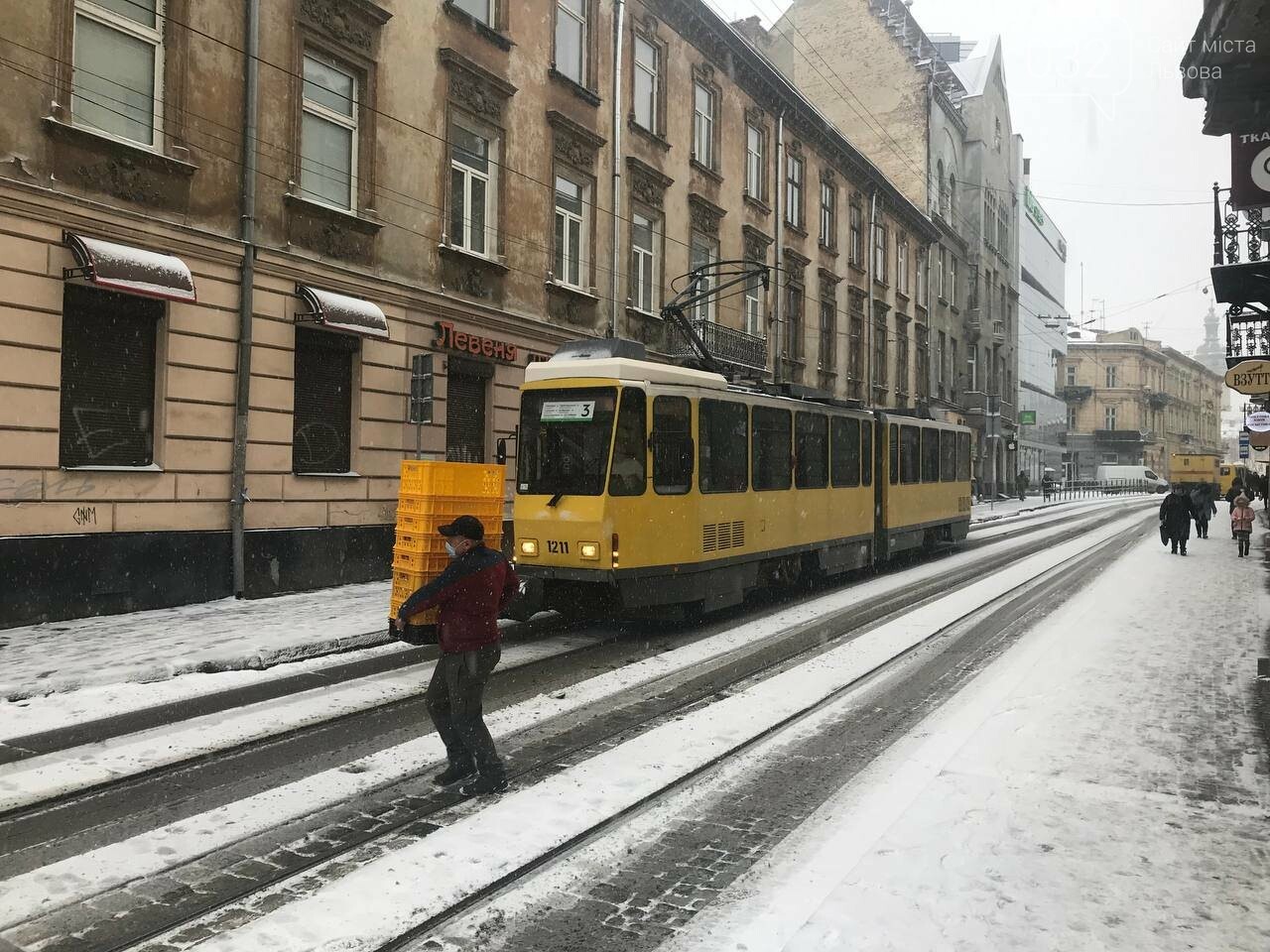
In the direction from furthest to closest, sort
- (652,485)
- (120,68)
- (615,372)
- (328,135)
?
(328,135) < (120,68) < (652,485) < (615,372)

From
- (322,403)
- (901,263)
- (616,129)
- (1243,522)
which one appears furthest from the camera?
(901,263)

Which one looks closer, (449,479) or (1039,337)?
(449,479)

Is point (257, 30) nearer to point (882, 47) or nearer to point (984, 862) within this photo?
point (984, 862)

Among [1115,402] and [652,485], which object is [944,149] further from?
[1115,402]

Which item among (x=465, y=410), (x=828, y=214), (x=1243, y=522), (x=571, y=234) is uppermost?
(x=828, y=214)

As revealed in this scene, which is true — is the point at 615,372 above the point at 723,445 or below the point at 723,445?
above

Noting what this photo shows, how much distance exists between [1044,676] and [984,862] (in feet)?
14.5

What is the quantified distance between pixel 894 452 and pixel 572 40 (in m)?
10.1

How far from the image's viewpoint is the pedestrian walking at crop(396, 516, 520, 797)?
5.41m

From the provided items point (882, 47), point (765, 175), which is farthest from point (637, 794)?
point (882, 47)

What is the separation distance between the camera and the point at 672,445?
10.7 metres

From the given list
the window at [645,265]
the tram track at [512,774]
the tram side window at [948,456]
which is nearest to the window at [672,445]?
the tram track at [512,774]

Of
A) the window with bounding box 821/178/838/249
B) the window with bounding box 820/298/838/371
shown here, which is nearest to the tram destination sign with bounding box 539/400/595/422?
the window with bounding box 820/298/838/371

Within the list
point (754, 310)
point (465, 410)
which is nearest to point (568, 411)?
point (465, 410)
